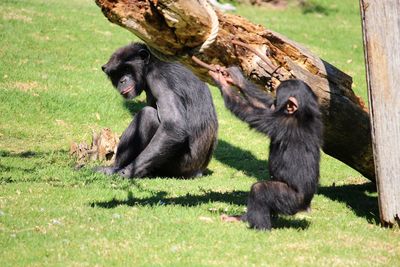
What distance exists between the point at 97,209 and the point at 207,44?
2.41m

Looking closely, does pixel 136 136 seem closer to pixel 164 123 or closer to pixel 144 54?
pixel 164 123

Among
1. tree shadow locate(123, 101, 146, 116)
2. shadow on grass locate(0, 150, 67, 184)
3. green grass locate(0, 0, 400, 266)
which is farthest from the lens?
tree shadow locate(123, 101, 146, 116)

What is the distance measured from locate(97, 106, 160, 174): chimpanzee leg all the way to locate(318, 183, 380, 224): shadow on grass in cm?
304

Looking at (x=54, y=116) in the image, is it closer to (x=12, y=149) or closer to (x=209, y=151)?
(x=12, y=149)

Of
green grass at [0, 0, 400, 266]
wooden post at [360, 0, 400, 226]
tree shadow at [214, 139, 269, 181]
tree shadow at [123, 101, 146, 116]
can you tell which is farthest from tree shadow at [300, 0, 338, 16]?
wooden post at [360, 0, 400, 226]

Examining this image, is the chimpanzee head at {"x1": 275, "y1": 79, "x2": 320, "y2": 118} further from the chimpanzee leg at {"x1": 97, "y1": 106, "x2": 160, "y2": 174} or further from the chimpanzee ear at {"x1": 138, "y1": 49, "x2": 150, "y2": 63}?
the chimpanzee ear at {"x1": 138, "y1": 49, "x2": 150, "y2": 63}

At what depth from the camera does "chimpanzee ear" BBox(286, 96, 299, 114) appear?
24.3ft

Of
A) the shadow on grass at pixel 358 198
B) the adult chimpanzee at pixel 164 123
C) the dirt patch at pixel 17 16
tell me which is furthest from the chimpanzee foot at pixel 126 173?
the dirt patch at pixel 17 16

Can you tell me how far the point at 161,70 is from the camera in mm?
11102

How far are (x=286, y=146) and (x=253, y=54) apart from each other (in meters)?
1.42

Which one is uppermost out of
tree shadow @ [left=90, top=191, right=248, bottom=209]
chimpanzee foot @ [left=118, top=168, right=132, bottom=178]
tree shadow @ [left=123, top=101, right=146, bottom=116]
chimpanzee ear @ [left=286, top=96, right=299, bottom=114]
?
chimpanzee ear @ [left=286, top=96, right=299, bottom=114]

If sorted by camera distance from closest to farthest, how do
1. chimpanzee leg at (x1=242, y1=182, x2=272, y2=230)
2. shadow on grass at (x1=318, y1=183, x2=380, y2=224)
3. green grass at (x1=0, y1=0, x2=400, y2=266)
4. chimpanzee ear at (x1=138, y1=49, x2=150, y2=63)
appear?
green grass at (x1=0, y1=0, x2=400, y2=266), chimpanzee leg at (x1=242, y1=182, x2=272, y2=230), shadow on grass at (x1=318, y1=183, x2=380, y2=224), chimpanzee ear at (x1=138, y1=49, x2=150, y2=63)

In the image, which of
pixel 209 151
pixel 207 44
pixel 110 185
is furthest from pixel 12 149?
pixel 207 44

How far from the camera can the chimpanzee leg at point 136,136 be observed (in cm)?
1111
